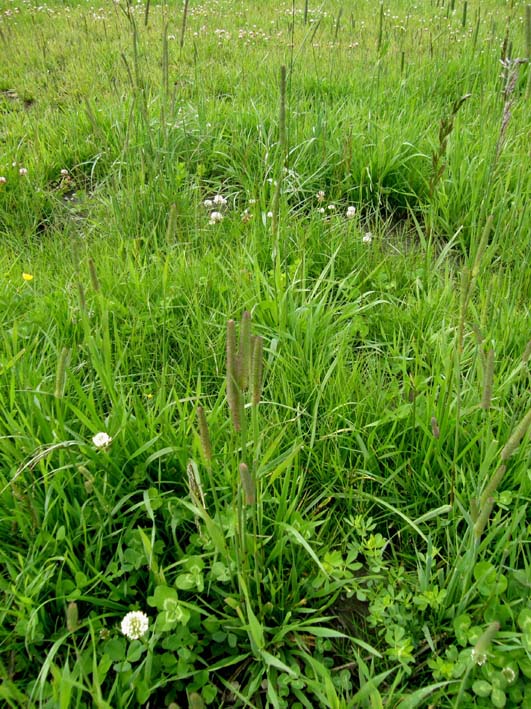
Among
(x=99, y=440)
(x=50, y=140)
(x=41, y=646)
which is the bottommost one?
(x=41, y=646)

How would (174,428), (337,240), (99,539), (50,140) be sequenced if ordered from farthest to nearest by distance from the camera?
(50,140) → (337,240) → (174,428) → (99,539)

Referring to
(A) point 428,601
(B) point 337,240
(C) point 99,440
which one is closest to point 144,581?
(C) point 99,440

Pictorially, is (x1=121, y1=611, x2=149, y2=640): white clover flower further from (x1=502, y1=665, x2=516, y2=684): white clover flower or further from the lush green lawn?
(x1=502, y1=665, x2=516, y2=684): white clover flower

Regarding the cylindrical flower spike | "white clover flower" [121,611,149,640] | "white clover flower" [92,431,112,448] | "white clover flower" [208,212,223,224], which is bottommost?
"white clover flower" [121,611,149,640]

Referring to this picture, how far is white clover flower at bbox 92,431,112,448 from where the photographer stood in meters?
1.44

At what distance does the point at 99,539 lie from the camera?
138 centimetres

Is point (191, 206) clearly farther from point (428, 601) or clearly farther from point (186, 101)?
point (428, 601)

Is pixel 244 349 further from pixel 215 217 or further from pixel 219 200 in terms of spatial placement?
pixel 219 200

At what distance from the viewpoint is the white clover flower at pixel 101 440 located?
→ 1.44 m

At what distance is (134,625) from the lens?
1208 mm

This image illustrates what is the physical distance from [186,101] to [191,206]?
1.31 metres

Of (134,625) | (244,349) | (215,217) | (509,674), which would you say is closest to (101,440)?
(134,625)

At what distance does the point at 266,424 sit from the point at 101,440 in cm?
49

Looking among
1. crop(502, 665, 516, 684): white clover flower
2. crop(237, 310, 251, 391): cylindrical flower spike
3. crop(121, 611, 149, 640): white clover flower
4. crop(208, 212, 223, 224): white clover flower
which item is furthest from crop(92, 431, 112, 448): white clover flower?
crop(208, 212, 223, 224): white clover flower
